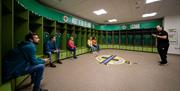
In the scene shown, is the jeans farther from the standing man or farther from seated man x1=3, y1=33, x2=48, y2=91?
the standing man

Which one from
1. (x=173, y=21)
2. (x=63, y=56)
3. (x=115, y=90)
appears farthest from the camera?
(x=173, y=21)

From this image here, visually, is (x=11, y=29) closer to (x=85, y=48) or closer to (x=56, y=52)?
(x=56, y=52)

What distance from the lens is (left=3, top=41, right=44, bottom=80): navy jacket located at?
1420mm

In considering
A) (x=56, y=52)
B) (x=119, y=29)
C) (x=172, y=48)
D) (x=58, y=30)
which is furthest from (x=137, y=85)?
(x=119, y=29)

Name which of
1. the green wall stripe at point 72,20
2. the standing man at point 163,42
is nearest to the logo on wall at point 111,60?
the standing man at point 163,42

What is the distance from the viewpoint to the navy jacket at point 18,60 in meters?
1.42

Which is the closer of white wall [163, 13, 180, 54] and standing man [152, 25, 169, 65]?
standing man [152, 25, 169, 65]

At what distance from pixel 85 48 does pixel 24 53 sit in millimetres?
5141

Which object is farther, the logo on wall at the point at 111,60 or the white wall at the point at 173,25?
the white wall at the point at 173,25

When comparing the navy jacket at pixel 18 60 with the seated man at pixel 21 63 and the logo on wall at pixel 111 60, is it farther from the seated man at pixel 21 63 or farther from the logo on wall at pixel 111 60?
the logo on wall at pixel 111 60

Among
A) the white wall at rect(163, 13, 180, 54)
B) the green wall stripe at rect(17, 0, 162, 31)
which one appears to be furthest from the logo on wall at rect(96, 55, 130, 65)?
the white wall at rect(163, 13, 180, 54)

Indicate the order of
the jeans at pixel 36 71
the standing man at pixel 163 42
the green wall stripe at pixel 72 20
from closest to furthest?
the jeans at pixel 36 71 < the standing man at pixel 163 42 < the green wall stripe at pixel 72 20

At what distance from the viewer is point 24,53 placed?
1.53 m

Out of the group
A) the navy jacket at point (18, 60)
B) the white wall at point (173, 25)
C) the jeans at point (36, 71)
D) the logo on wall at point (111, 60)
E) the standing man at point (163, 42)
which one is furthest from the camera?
the white wall at point (173, 25)
